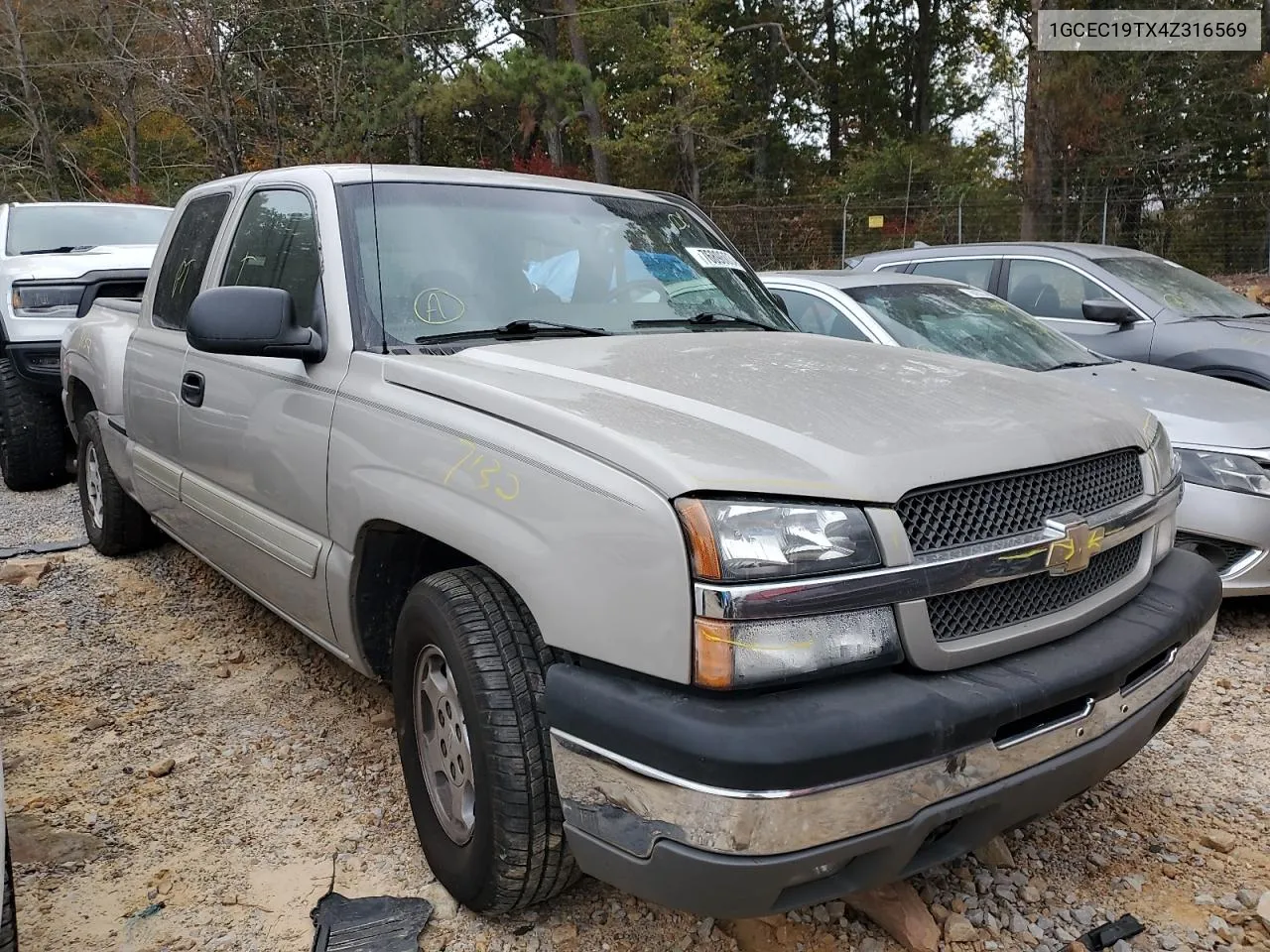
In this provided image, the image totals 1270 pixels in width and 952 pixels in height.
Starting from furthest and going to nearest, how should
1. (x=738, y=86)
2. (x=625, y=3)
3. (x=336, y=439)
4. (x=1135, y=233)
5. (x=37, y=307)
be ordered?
1. (x=738, y=86)
2. (x=625, y=3)
3. (x=1135, y=233)
4. (x=37, y=307)
5. (x=336, y=439)

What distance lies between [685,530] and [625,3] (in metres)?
26.8

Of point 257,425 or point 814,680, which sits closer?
point 814,680

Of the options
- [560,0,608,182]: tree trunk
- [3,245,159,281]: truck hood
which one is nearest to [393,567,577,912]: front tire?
[3,245,159,281]: truck hood

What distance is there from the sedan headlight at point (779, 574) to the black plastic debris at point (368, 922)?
1.12 meters

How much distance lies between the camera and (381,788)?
289 centimetres

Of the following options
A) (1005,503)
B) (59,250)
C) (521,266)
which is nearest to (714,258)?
(521,266)

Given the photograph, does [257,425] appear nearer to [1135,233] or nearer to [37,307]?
[37,307]

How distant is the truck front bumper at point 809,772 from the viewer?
63.1 inches

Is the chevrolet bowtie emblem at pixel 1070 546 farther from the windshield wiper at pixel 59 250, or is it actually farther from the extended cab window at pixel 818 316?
the windshield wiper at pixel 59 250

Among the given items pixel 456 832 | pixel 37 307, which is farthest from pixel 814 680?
pixel 37 307

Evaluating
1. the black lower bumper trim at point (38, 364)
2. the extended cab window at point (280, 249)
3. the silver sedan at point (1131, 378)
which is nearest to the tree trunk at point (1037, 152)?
the silver sedan at point (1131, 378)

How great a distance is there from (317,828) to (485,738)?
1.03m

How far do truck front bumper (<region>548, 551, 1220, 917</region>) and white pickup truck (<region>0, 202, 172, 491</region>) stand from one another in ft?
19.1

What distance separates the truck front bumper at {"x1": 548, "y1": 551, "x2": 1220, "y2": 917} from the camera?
1602 mm
